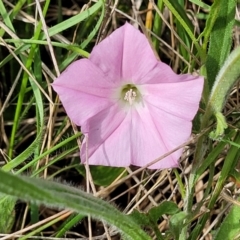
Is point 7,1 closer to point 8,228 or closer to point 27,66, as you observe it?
point 27,66

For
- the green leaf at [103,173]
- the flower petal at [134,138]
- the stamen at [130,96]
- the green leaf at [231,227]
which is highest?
the stamen at [130,96]

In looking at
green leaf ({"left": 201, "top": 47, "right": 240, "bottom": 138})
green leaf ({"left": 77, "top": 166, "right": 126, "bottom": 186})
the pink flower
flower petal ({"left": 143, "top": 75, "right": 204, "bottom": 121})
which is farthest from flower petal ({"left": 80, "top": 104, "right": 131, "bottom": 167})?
green leaf ({"left": 77, "top": 166, "right": 126, "bottom": 186})

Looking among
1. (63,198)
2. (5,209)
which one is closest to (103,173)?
(5,209)

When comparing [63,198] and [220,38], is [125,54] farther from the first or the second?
[63,198]

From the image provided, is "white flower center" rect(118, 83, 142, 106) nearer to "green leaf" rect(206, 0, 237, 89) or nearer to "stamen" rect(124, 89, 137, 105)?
"stamen" rect(124, 89, 137, 105)

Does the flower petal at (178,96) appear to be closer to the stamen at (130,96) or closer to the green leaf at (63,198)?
the stamen at (130,96)

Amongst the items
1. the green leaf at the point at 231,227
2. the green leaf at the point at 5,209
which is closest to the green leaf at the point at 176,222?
the green leaf at the point at 231,227
